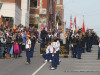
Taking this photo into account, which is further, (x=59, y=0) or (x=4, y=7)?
(x=59, y=0)

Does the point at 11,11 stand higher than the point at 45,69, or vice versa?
the point at 11,11

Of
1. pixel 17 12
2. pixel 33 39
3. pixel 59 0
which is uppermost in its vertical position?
pixel 59 0

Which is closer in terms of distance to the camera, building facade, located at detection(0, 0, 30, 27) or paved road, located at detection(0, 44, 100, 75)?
paved road, located at detection(0, 44, 100, 75)

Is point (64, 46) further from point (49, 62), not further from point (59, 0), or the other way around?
point (59, 0)

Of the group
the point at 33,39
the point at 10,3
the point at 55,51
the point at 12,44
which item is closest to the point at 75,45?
the point at 33,39

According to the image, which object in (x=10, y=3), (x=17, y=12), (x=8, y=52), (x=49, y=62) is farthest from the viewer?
(x=17, y=12)

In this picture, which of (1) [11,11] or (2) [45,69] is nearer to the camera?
(2) [45,69]

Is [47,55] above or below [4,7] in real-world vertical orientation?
below

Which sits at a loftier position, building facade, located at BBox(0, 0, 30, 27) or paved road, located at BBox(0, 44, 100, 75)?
building facade, located at BBox(0, 0, 30, 27)

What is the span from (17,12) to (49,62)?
26141mm

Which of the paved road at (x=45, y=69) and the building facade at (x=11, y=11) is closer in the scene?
the paved road at (x=45, y=69)

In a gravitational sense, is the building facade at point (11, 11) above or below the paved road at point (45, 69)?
above

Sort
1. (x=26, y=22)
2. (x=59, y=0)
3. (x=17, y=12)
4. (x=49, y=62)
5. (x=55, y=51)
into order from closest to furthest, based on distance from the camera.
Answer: (x=55, y=51) < (x=49, y=62) < (x=17, y=12) < (x=26, y=22) < (x=59, y=0)

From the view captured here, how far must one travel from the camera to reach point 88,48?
26.8 m
